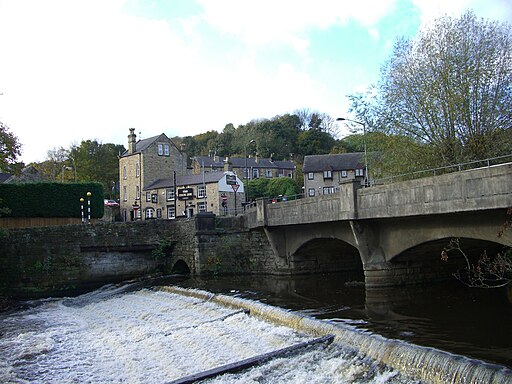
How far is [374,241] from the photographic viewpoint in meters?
18.5

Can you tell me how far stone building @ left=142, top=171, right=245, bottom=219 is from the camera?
53938 millimetres

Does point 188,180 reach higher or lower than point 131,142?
lower

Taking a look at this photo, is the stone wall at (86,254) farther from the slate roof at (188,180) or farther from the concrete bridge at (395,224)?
the slate roof at (188,180)

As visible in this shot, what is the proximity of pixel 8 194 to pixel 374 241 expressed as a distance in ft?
80.9

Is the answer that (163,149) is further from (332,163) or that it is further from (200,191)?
(332,163)

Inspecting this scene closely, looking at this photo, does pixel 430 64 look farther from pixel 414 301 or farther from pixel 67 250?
pixel 67 250

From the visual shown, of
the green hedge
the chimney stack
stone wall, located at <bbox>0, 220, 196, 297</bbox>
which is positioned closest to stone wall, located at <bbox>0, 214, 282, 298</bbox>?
stone wall, located at <bbox>0, 220, 196, 297</bbox>

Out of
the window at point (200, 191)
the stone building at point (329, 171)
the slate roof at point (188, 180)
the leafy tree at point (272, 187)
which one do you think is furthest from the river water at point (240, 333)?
the leafy tree at point (272, 187)

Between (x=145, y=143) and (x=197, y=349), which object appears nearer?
(x=197, y=349)

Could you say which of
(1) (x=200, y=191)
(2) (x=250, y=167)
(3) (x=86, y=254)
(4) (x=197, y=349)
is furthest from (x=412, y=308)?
(2) (x=250, y=167)

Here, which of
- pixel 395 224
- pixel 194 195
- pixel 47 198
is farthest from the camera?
pixel 194 195

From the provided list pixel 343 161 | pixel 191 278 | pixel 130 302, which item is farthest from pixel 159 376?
pixel 343 161

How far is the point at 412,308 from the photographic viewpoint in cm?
1578

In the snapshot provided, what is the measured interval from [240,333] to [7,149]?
62.8 ft
